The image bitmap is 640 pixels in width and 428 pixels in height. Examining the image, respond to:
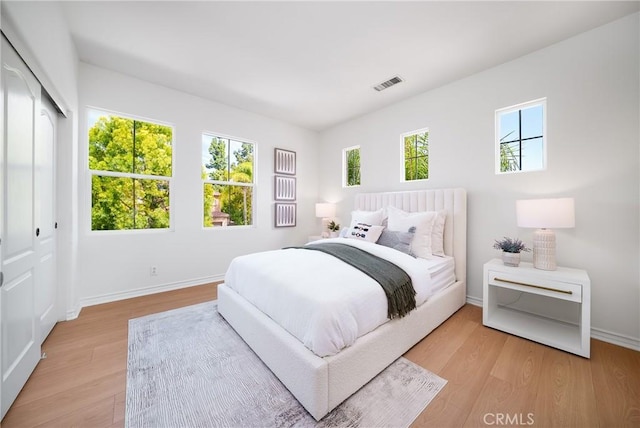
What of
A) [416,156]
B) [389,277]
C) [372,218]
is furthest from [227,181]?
[389,277]

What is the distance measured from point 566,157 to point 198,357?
3.68 metres

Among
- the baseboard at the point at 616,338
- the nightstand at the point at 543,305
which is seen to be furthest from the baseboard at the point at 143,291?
the baseboard at the point at 616,338

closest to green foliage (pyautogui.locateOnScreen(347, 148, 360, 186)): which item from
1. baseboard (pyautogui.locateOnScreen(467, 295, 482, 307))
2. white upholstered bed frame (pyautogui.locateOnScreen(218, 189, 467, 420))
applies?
white upholstered bed frame (pyautogui.locateOnScreen(218, 189, 467, 420))

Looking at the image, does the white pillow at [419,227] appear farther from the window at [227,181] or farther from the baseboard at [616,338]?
the window at [227,181]

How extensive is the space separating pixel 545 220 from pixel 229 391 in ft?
8.89

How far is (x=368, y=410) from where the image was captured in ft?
4.65

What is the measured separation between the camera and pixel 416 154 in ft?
11.8

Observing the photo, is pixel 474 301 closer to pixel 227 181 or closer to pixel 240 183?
pixel 240 183

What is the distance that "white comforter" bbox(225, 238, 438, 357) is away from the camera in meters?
1.46

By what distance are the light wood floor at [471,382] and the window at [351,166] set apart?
9.26ft

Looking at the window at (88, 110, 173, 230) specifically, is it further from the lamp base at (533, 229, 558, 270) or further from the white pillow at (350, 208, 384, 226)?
the lamp base at (533, 229, 558, 270)

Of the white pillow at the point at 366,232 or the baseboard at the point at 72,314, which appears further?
the white pillow at the point at 366,232

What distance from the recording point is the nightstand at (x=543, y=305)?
193 centimetres

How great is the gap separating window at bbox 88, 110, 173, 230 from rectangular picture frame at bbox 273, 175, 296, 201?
1.67 metres
